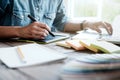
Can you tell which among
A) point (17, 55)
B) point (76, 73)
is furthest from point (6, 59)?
point (76, 73)

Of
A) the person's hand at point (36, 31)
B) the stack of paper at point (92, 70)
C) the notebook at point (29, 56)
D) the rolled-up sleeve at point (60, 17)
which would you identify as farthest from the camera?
the rolled-up sleeve at point (60, 17)

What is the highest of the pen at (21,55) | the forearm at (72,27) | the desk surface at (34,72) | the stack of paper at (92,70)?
the stack of paper at (92,70)

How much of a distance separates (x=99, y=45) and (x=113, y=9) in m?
1.41

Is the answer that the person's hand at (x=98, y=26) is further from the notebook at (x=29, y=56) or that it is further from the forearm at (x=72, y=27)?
the notebook at (x=29, y=56)

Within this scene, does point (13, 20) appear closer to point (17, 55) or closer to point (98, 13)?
point (17, 55)

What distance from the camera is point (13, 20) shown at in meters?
1.29

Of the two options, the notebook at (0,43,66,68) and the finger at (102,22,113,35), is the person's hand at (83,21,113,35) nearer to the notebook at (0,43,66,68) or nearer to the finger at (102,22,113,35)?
the finger at (102,22,113,35)

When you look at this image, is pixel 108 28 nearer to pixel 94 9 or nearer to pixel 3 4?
pixel 3 4

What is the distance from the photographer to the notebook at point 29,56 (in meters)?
0.72

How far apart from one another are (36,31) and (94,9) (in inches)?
48.0

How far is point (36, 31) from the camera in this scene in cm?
106

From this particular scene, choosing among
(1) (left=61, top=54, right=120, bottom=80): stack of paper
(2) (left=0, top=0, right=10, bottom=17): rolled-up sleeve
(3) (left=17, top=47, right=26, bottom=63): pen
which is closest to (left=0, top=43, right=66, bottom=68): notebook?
(3) (left=17, top=47, right=26, bottom=63): pen

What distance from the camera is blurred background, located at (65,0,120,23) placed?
2.12 metres

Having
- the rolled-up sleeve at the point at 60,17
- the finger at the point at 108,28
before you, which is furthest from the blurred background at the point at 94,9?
the finger at the point at 108,28
